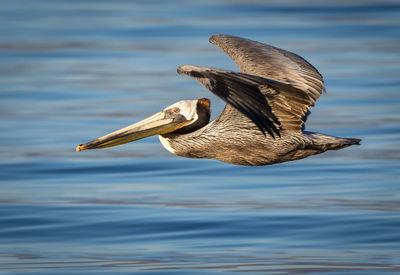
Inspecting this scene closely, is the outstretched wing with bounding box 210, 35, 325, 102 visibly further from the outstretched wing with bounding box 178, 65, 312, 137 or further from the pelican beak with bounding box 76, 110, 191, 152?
the pelican beak with bounding box 76, 110, 191, 152

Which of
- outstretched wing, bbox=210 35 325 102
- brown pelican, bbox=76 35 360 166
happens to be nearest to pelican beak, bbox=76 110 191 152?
brown pelican, bbox=76 35 360 166

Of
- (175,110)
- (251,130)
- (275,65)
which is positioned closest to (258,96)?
(251,130)

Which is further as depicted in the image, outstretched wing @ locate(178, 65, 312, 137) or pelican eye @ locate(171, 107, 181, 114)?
pelican eye @ locate(171, 107, 181, 114)

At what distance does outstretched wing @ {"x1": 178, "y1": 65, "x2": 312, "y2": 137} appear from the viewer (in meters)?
6.44

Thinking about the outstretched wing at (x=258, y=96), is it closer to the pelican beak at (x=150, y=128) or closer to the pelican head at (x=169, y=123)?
the pelican head at (x=169, y=123)

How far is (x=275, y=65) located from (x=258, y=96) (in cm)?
127

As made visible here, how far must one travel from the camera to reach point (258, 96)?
6.86 meters

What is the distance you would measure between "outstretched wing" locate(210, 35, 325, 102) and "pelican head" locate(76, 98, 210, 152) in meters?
0.57

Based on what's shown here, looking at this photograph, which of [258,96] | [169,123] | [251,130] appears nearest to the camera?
[258,96]

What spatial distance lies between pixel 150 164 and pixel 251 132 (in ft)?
16.9

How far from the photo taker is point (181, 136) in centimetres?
780

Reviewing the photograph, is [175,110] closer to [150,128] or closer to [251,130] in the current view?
[150,128]

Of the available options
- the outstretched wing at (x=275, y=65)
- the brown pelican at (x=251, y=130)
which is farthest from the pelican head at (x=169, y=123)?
the outstretched wing at (x=275, y=65)

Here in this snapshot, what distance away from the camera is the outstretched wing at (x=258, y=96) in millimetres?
6441
